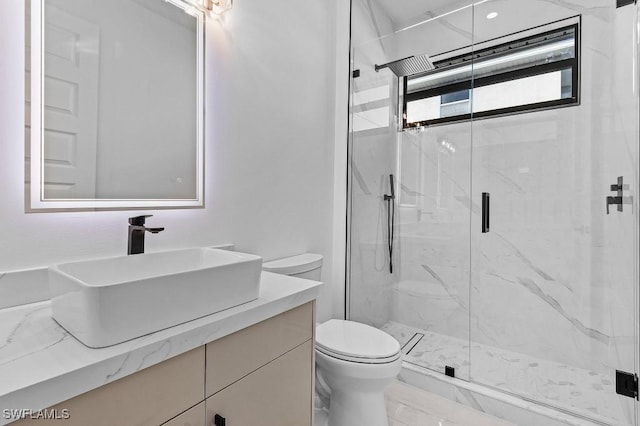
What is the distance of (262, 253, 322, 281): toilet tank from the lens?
156cm

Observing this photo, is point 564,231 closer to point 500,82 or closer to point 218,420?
point 500,82

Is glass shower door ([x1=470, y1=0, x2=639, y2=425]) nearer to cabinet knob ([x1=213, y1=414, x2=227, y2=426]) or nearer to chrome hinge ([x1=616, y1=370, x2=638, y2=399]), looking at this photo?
chrome hinge ([x1=616, y1=370, x2=638, y2=399])

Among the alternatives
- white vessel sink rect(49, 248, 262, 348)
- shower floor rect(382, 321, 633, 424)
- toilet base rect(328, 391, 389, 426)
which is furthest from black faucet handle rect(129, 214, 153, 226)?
shower floor rect(382, 321, 633, 424)

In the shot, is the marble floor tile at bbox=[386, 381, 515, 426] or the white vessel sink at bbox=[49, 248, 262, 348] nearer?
the white vessel sink at bbox=[49, 248, 262, 348]

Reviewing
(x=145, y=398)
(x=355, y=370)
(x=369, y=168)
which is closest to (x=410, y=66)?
(x=369, y=168)

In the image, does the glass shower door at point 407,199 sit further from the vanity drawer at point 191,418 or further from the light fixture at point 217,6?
the vanity drawer at point 191,418

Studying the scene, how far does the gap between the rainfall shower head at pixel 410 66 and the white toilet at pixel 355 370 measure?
167 cm

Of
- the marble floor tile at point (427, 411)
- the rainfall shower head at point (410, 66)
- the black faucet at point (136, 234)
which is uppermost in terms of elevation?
the rainfall shower head at point (410, 66)

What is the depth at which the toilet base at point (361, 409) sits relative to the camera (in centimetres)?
147

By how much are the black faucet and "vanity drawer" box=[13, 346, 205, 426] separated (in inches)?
18.8

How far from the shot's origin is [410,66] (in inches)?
94.7

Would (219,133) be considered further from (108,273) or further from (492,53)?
(492,53)

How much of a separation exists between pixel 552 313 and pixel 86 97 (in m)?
2.77

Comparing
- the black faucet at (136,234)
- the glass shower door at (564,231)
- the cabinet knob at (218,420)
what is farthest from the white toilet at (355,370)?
the glass shower door at (564,231)
